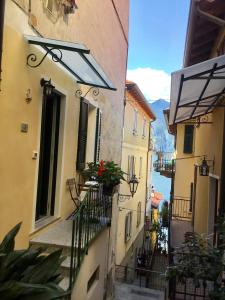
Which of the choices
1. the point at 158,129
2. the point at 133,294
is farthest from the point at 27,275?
the point at 158,129

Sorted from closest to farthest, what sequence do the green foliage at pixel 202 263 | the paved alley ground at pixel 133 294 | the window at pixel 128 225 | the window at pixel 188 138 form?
the green foliage at pixel 202 263 < the paved alley ground at pixel 133 294 < the window at pixel 128 225 < the window at pixel 188 138

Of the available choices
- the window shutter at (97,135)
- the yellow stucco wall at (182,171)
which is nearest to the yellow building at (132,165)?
the yellow stucco wall at (182,171)

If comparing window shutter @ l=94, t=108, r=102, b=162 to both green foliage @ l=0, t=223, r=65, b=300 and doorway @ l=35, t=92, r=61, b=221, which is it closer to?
doorway @ l=35, t=92, r=61, b=221

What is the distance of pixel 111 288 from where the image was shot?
32.5ft

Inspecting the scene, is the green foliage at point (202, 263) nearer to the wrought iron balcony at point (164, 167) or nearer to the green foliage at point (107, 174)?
the green foliage at point (107, 174)

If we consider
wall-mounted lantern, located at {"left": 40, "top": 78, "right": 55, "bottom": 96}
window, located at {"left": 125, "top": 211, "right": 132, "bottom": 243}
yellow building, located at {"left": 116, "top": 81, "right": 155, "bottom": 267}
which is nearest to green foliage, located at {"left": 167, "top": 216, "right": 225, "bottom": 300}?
wall-mounted lantern, located at {"left": 40, "top": 78, "right": 55, "bottom": 96}

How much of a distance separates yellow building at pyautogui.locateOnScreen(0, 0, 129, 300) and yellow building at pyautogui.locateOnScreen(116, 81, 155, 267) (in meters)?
7.29

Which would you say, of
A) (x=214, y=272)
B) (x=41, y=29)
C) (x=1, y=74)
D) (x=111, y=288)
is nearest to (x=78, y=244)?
(x=214, y=272)

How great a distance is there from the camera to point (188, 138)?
20906 millimetres

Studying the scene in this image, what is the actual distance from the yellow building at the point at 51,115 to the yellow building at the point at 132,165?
7285mm

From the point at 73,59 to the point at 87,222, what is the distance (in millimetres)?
2445

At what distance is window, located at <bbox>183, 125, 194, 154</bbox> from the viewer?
20689 millimetres

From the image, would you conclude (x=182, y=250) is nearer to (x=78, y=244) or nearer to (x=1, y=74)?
(x=78, y=244)

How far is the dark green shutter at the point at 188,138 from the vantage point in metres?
20.7
